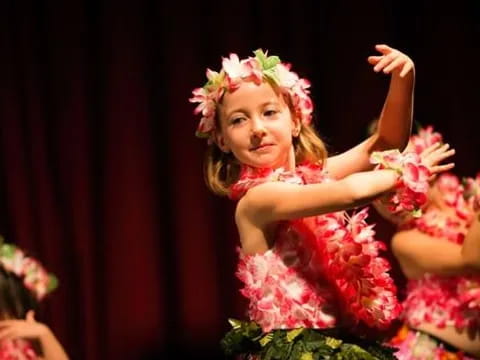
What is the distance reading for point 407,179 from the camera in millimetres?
1673

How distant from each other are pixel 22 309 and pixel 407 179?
1.28 metres

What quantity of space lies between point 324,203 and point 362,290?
0.85 feet

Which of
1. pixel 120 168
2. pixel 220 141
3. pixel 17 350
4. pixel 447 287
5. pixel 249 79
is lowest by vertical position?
pixel 17 350

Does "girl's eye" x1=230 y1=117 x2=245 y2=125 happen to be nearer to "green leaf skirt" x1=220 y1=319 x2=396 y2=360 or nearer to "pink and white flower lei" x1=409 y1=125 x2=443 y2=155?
"green leaf skirt" x1=220 y1=319 x2=396 y2=360

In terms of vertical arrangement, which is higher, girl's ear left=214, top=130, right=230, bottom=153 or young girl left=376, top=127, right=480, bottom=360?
girl's ear left=214, top=130, right=230, bottom=153

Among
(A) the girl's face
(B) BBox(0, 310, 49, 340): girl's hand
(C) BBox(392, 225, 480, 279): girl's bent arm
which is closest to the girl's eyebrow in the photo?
(A) the girl's face

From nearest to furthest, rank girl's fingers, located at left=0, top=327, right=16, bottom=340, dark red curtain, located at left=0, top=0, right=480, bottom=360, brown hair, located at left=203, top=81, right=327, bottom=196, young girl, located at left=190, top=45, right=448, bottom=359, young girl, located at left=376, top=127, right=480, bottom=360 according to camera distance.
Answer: young girl, located at left=190, top=45, right=448, bottom=359
brown hair, located at left=203, top=81, right=327, bottom=196
girl's fingers, located at left=0, top=327, right=16, bottom=340
young girl, located at left=376, top=127, right=480, bottom=360
dark red curtain, located at left=0, top=0, right=480, bottom=360

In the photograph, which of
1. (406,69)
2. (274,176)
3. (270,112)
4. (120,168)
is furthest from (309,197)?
(120,168)

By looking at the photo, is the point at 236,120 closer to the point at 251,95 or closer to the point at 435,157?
the point at 251,95

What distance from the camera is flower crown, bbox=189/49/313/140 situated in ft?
6.17

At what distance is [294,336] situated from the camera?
5.77 feet

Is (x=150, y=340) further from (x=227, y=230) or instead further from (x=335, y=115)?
(x=335, y=115)

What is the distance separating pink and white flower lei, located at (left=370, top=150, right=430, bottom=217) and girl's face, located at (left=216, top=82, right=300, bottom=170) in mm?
242

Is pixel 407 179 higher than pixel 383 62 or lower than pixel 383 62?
lower
